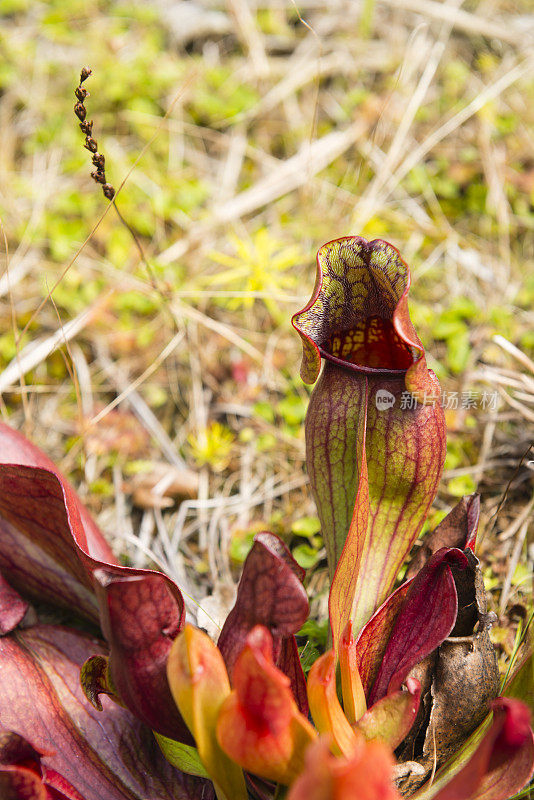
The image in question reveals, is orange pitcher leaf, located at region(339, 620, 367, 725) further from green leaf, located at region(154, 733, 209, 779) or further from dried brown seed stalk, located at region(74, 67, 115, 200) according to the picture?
dried brown seed stalk, located at region(74, 67, 115, 200)

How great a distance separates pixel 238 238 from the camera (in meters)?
2.74

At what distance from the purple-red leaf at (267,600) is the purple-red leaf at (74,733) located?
33cm

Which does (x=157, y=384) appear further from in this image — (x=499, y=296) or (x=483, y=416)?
(x=499, y=296)

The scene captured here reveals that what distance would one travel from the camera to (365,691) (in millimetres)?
1377

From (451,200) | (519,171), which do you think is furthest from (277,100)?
(519,171)

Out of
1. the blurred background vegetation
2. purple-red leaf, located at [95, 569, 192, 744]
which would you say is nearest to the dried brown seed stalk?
the blurred background vegetation

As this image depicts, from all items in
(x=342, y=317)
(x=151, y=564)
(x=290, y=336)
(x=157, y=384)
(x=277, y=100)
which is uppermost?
(x=277, y=100)

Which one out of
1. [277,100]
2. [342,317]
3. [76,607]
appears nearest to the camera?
[342,317]

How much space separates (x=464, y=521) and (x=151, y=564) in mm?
947

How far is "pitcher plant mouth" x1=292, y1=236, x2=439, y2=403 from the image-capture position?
3.98ft

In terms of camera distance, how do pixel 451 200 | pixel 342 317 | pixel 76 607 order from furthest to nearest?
pixel 451 200 < pixel 76 607 < pixel 342 317

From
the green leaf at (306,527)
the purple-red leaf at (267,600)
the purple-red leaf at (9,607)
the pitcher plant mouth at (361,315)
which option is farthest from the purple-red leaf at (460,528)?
the purple-red leaf at (9,607)

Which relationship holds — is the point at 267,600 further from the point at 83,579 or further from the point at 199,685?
the point at 83,579

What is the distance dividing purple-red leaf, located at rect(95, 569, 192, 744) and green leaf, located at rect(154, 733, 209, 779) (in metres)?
0.05
